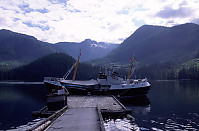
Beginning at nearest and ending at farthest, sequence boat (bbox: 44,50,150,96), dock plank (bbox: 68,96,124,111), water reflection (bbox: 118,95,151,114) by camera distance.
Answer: dock plank (bbox: 68,96,124,111) → water reflection (bbox: 118,95,151,114) → boat (bbox: 44,50,150,96)

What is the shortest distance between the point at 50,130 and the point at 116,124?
12917 millimetres

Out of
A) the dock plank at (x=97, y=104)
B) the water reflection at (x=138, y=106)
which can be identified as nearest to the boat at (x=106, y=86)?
the water reflection at (x=138, y=106)

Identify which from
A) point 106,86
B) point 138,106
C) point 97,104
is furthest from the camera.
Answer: point 106,86

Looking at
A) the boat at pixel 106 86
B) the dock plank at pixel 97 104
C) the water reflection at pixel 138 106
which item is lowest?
the water reflection at pixel 138 106

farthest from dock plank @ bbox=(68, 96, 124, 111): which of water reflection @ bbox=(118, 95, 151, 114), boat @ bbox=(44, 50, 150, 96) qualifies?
boat @ bbox=(44, 50, 150, 96)

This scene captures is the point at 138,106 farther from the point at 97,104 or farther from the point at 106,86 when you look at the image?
the point at 106,86

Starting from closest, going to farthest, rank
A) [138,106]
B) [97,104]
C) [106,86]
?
[97,104] < [138,106] < [106,86]

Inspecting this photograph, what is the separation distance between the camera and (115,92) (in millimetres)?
60500

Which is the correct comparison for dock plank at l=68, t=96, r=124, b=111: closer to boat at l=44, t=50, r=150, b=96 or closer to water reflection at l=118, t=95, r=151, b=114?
water reflection at l=118, t=95, r=151, b=114

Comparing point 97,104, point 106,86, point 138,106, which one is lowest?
point 138,106

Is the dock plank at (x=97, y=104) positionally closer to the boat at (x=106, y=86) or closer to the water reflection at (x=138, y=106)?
the water reflection at (x=138, y=106)

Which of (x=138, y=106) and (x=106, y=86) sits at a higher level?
(x=106, y=86)

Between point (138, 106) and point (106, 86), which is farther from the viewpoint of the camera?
point (106, 86)

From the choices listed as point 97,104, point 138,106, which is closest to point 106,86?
point 138,106
